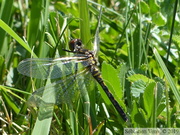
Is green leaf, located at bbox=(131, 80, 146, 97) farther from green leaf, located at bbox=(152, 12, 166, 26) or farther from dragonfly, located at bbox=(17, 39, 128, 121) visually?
green leaf, located at bbox=(152, 12, 166, 26)

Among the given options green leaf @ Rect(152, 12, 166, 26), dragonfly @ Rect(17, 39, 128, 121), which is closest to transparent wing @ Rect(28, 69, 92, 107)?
dragonfly @ Rect(17, 39, 128, 121)

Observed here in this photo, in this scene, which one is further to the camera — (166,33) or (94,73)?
(166,33)

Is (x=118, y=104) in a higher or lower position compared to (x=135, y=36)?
lower

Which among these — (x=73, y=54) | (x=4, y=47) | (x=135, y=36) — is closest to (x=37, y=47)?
(x=4, y=47)

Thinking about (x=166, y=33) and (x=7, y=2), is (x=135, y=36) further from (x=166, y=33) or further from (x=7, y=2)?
(x=7, y=2)

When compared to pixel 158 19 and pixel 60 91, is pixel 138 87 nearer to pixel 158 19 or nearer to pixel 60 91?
pixel 60 91

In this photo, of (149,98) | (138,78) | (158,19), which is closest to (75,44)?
(138,78)
